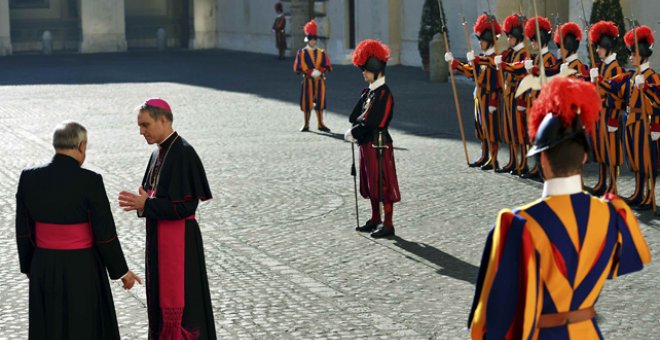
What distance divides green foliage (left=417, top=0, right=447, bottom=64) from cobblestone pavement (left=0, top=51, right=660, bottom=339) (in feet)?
11.2

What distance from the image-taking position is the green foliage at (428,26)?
27.7m

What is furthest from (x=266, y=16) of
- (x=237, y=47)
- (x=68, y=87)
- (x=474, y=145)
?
(x=474, y=145)

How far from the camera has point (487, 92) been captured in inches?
573

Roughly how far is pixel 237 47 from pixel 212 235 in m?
31.4

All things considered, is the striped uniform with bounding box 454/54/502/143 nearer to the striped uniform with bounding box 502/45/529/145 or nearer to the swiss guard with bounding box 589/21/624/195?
the striped uniform with bounding box 502/45/529/145

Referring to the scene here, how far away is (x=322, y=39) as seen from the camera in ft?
113

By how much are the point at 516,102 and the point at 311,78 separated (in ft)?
17.0

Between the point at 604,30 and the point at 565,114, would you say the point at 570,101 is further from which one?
the point at 604,30

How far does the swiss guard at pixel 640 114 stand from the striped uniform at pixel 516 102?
2048 mm

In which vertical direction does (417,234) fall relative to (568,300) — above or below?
below

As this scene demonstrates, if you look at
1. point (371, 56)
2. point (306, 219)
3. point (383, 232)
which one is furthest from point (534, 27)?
point (383, 232)

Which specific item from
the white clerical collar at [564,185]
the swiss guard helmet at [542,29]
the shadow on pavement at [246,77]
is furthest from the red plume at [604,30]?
the white clerical collar at [564,185]

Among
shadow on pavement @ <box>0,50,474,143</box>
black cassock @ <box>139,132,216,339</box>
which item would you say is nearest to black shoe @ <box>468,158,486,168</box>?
shadow on pavement @ <box>0,50,474,143</box>

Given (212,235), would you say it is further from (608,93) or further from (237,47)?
(237,47)
